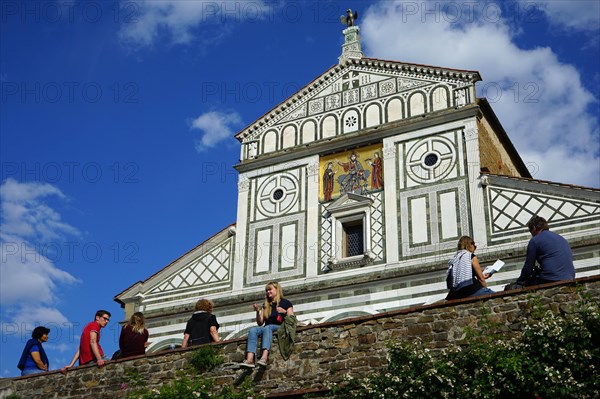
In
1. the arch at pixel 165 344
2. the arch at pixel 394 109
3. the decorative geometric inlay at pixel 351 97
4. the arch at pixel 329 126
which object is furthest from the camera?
the decorative geometric inlay at pixel 351 97

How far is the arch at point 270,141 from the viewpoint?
2530 cm

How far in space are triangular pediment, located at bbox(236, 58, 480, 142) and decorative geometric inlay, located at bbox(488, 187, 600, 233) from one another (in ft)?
12.9

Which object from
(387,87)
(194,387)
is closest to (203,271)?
(387,87)

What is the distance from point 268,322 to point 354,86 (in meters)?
13.4

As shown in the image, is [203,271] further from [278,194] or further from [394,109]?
[394,109]

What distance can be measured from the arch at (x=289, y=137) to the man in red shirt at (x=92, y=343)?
37.8 ft

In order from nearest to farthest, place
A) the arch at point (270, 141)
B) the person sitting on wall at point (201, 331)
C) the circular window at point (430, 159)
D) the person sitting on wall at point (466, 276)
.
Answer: the person sitting on wall at point (466, 276)
the person sitting on wall at point (201, 331)
the circular window at point (430, 159)
the arch at point (270, 141)


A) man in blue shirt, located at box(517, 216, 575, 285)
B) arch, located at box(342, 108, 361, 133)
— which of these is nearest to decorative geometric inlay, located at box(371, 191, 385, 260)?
arch, located at box(342, 108, 361, 133)

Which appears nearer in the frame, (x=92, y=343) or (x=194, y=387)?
(x=194, y=387)

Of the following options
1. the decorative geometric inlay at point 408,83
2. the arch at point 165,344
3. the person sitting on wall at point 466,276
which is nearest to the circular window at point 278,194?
the decorative geometric inlay at point 408,83

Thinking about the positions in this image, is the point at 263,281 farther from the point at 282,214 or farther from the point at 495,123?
the point at 495,123

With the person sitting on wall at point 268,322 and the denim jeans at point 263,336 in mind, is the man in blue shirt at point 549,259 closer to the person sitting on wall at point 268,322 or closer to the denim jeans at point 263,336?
the person sitting on wall at point 268,322

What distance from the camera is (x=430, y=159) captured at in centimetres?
2216

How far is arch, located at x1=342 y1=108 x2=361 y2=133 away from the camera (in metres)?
24.0
